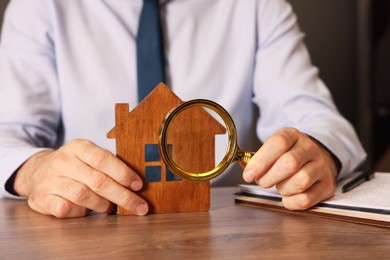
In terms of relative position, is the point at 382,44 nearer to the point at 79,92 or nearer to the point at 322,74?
the point at 322,74

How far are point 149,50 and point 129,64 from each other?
0.10 meters

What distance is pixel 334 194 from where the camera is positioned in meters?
1.09

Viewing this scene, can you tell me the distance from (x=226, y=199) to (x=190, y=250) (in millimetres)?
400

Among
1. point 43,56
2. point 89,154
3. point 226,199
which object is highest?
Result: point 43,56

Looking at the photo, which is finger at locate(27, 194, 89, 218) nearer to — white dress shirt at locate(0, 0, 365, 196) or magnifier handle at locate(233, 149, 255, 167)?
magnifier handle at locate(233, 149, 255, 167)

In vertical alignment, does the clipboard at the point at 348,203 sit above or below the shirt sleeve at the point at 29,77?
below

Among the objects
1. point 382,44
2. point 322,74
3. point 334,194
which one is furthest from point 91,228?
point 382,44

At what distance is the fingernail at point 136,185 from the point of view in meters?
0.98

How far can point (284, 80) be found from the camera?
68.6 inches

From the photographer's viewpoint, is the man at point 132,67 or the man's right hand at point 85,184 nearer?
the man's right hand at point 85,184

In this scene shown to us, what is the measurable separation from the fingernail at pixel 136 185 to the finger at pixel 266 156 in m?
0.18

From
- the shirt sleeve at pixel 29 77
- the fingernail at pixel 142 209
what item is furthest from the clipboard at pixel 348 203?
the shirt sleeve at pixel 29 77

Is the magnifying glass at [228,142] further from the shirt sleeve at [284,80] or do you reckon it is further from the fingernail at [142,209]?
the shirt sleeve at [284,80]

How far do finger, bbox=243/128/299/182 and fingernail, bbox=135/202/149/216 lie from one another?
0.60ft
